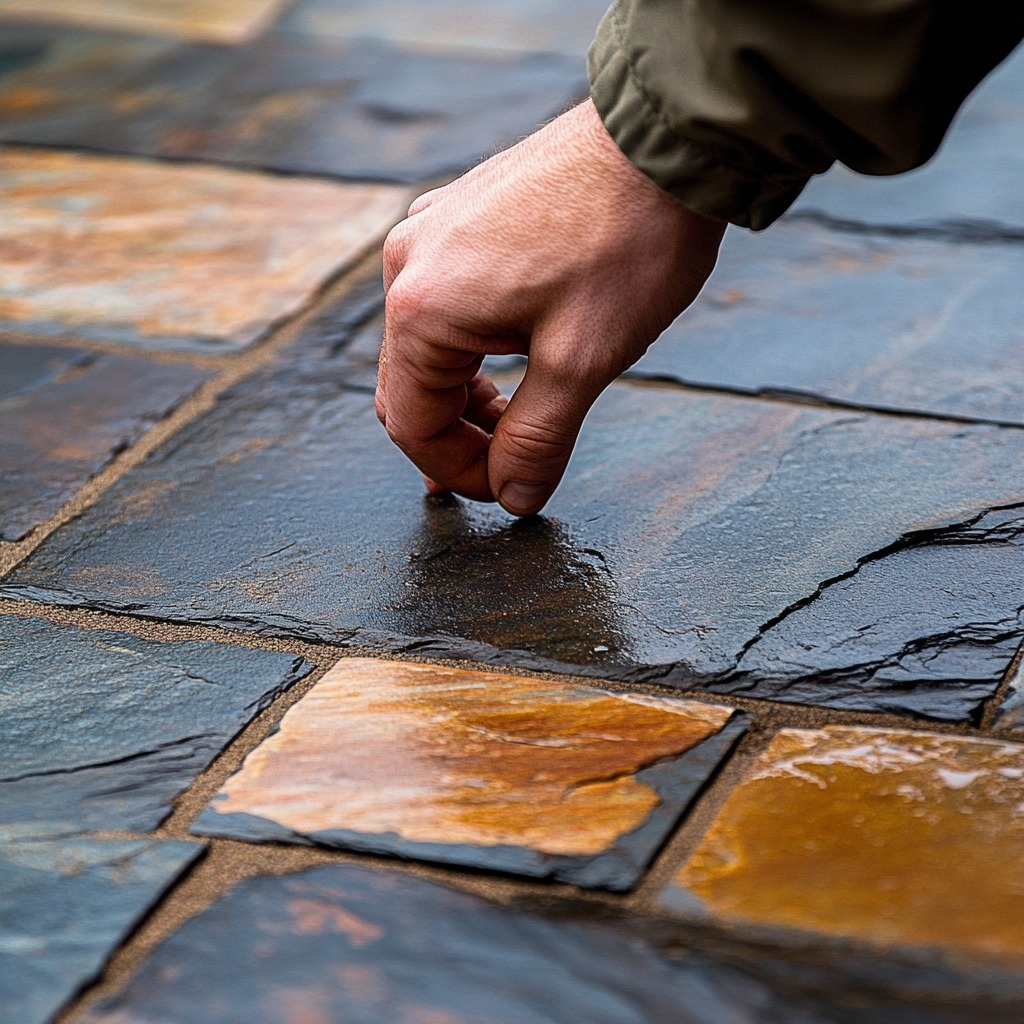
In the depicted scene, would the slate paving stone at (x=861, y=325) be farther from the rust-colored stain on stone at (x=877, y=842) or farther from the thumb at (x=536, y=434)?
the rust-colored stain on stone at (x=877, y=842)

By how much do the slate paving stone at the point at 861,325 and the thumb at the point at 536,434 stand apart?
0.48m

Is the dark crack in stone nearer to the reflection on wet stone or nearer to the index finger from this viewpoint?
the reflection on wet stone

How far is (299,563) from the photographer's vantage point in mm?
1394

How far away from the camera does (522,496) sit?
1.38 metres

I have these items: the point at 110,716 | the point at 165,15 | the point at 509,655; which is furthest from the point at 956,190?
the point at 165,15

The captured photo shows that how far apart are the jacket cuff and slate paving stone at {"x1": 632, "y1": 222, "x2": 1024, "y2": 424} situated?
2.31 ft

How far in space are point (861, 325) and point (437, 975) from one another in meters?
1.30

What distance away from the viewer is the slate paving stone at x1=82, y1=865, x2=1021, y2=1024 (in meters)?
0.85

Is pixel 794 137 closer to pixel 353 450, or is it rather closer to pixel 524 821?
pixel 524 821

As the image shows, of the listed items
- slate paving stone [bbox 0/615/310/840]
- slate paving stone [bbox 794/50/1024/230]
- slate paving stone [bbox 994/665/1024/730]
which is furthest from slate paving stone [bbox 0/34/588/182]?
slate paving stone [bbox 994/665/1024/730]

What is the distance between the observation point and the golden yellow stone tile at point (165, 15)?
352 cm

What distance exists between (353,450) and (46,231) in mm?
998

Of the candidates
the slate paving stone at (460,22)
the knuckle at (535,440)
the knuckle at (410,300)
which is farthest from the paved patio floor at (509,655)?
the slate paving stone at (460,22)

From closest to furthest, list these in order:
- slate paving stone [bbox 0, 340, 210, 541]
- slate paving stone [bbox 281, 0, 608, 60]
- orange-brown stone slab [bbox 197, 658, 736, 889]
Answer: orange-brown stone slab [bbox 197, 658, 736, 889]
slate paving stone [bbox 0, 340, 210, 541]
slate paving stone [bbox 281, 0, 608, 60]
